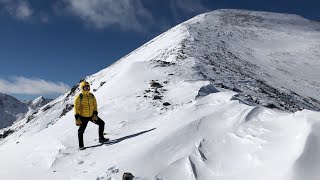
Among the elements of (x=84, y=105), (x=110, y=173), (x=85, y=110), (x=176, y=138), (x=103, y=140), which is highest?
(x=84, y=105)

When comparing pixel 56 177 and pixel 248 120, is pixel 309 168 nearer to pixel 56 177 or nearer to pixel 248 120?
pixel 248 120

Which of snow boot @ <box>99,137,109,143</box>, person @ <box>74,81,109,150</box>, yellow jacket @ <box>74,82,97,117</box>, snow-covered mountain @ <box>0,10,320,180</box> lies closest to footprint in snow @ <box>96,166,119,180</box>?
snow-covered mountain @ <box>0,10,320,180</box>

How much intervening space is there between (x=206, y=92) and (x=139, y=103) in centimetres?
263

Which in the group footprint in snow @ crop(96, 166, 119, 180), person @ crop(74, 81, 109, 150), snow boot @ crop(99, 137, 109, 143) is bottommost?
footprint in snow @ crop(96, 166, 119, 180)

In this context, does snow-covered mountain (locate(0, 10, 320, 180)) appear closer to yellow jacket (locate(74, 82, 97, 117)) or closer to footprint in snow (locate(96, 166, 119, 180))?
footprint in snow (locate(96, 166, 119, 180))

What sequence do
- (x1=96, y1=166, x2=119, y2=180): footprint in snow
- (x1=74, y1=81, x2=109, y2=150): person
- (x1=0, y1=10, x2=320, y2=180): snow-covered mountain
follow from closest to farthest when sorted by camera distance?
(x1=0, y1=10, x2=320, y2=180): snow-covered mountain → (x1=96, y1=166, x2=119, y2=180): footprint in snow → (x1=74, y1=81, x2=109, y2=150): person

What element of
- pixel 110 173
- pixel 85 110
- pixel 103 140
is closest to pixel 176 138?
pixel 110 173

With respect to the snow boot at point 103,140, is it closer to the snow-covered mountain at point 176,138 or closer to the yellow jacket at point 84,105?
the snow-covered mountain at point 176,138

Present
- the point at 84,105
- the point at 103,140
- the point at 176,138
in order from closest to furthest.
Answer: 1. the point at 176,138
2. the point at 103,140
3. the point at 84,105

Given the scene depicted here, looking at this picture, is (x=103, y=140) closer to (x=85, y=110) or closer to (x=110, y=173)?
(x=85, y=110)

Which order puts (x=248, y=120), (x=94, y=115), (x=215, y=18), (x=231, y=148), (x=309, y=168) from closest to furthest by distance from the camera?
(x=309, y=168) → (x=231, y=148) → (x=248, y=120) → (x=94, y=115) → (x=215, y=18)

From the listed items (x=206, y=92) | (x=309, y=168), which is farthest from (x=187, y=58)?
(x=309, y=168)

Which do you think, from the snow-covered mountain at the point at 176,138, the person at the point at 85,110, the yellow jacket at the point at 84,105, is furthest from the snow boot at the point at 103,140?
the yellow jacket at the point at 84,105

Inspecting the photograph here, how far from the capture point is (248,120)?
461 inches
